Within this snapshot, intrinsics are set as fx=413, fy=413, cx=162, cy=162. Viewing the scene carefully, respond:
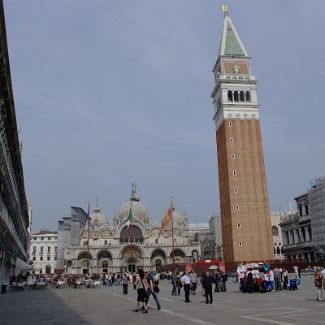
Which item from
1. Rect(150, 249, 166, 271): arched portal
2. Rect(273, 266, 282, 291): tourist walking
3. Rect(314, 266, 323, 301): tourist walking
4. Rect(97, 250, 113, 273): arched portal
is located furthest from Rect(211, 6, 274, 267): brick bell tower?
Rect(314, 266, 323, 301): tourist walking

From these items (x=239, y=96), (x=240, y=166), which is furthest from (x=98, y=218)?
(x=239, y=96)

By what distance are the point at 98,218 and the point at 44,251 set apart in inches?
919

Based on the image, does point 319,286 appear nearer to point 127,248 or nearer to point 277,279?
point 277,279

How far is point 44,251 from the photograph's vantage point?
344ft

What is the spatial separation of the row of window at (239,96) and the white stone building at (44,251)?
63.3 metres

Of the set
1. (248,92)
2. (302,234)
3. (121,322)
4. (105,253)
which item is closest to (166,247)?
(105,253)

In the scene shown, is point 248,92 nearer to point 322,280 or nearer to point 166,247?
point 166,247

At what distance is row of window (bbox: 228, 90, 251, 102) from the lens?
210ft

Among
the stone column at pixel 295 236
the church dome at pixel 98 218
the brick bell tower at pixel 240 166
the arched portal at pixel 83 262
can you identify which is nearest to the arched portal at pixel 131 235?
the church dome at pixel 98 218

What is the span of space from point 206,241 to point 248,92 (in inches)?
1598

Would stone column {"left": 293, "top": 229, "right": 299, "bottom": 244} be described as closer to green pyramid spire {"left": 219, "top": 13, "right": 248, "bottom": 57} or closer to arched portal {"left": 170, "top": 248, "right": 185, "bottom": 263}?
arched portal {"left": 170, "top": 248, "right": 185, "bottom": 263}

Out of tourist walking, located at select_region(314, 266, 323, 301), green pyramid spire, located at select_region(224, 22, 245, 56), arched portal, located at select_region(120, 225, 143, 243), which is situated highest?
green pyramid spire, located at select_region(224, 22, 245, 56)

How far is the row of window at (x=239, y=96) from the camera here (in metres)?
64.0

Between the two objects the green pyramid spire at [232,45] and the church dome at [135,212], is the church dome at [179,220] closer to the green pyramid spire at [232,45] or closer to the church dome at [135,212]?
the church dome at [135,212]
